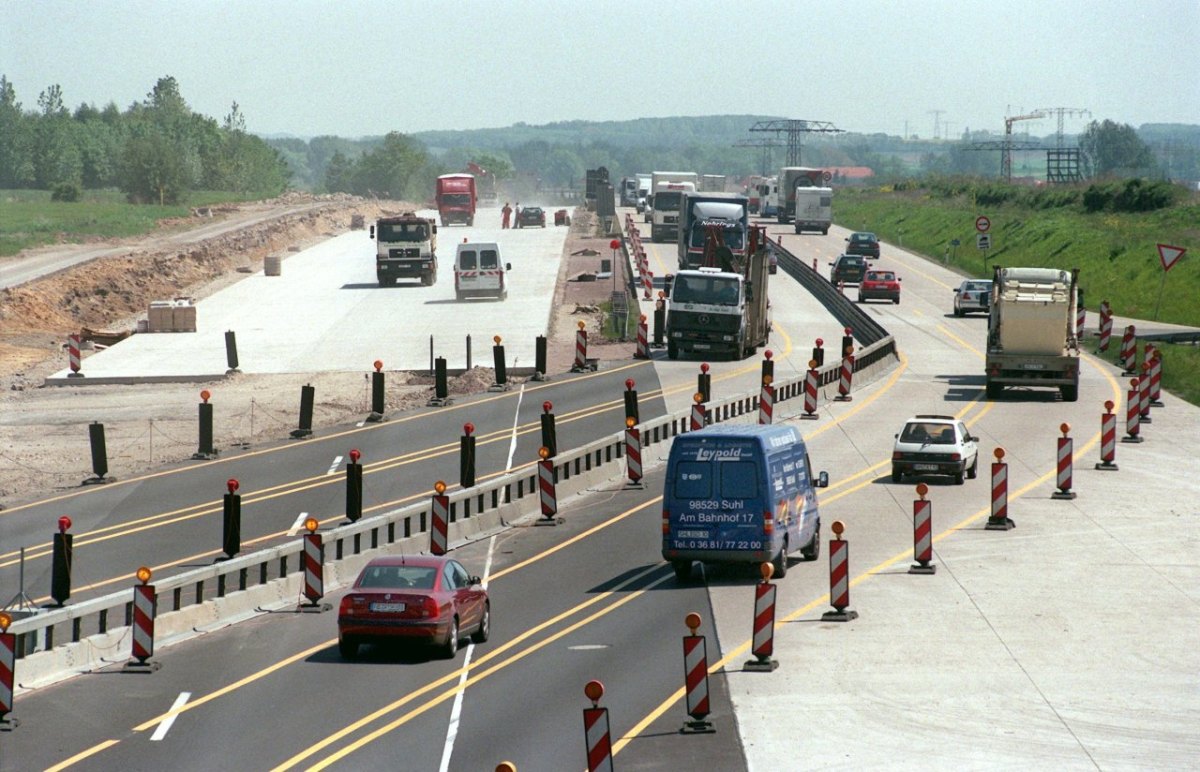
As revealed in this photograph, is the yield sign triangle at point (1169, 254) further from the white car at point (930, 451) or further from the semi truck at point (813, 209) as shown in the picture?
the semi truck at point (813, 209)

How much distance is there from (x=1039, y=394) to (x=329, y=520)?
26535mm

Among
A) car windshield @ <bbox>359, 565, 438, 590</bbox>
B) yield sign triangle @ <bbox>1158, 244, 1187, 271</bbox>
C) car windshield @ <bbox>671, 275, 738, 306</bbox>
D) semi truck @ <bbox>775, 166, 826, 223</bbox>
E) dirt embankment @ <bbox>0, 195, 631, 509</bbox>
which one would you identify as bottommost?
dirt embankment @ <bbox>0, 195, 631, 509</bbox>

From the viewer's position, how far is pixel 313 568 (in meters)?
26.0

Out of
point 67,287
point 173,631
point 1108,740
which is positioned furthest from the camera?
point 67,287

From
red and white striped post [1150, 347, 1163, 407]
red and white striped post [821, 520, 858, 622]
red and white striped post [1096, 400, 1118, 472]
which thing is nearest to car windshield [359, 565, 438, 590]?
red and white striped post [821, 520, 858, 622]

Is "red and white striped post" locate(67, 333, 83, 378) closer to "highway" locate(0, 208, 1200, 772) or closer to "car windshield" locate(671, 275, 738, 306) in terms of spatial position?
"highway" locate(0, 208, 1200, 772)

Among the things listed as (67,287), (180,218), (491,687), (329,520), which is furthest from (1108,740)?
(180,218)

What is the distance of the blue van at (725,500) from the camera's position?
85.5ft

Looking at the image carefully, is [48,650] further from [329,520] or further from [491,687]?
[329,520]

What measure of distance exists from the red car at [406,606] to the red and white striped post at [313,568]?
12.0ft

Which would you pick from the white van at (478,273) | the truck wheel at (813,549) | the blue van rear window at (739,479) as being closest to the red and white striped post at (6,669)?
the blue van rear window at (739,479)

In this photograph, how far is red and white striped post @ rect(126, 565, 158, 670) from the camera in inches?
867

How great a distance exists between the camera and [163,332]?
224 ft

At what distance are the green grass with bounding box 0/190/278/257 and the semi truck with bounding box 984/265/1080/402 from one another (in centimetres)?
6401
